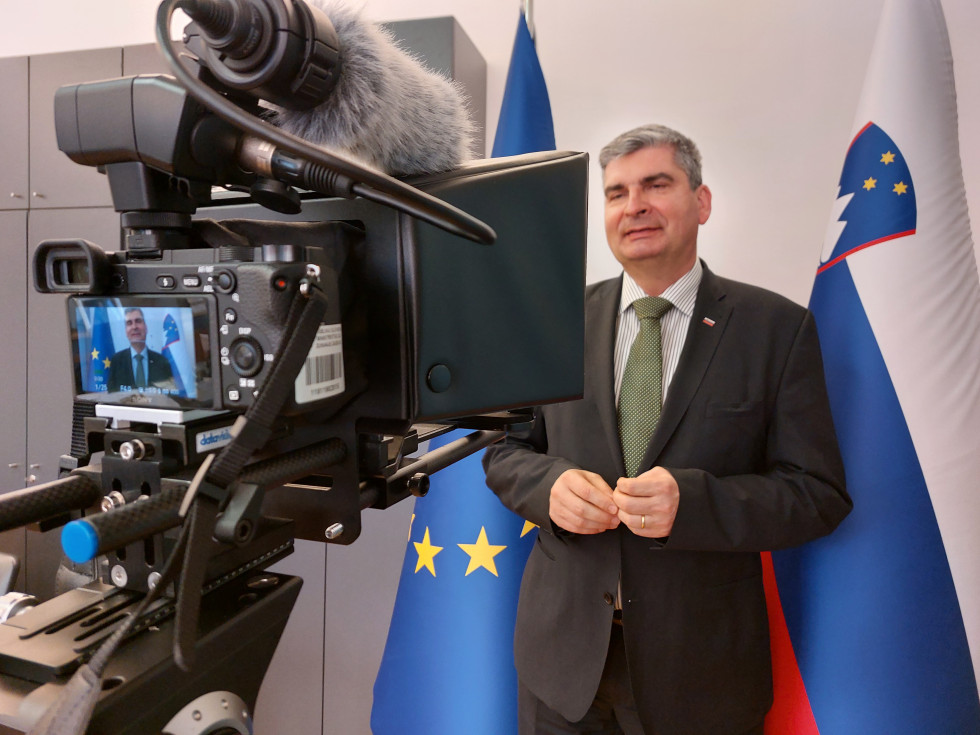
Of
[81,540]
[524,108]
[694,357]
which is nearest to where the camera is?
[81,540]

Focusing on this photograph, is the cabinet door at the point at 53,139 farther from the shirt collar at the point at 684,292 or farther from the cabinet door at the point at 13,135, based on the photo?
the shirt collar at the point at 684,292

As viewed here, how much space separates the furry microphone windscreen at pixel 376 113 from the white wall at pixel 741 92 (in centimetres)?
153

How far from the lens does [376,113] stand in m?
0.48

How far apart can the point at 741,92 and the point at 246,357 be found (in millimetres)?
1995

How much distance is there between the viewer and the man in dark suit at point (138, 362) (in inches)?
16.6

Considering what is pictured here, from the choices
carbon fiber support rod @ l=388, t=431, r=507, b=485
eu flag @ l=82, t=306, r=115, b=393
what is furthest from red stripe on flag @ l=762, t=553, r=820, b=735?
eu flag @ l=82, t=306, r=115, b=393

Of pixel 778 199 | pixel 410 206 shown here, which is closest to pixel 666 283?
pixel 778 199

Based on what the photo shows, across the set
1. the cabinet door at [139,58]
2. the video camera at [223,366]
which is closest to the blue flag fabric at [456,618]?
the video camera at [223,366]

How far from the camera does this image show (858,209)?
4.58ft

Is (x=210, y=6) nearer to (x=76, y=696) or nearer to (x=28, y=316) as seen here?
(x=76, y=696)

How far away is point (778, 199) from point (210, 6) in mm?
1891

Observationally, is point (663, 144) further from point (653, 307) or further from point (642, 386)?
point (642, 386)

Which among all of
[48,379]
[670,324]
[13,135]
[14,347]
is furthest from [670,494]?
[13,135]

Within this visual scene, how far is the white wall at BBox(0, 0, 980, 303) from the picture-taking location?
1.84 meters
